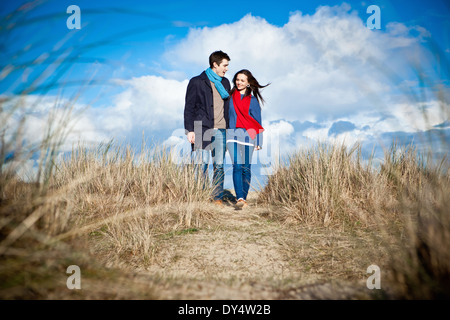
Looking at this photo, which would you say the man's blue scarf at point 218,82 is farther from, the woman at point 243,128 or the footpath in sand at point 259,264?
Answer: the footpath in sand at point 259,264

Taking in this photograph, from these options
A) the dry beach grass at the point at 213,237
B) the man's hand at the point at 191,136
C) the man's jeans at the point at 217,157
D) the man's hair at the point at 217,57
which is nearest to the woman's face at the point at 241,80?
the man's hair at the point at 217,57

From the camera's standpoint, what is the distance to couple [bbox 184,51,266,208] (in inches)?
181

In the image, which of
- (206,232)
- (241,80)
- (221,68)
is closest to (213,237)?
(206,232)

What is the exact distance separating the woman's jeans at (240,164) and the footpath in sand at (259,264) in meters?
0.99

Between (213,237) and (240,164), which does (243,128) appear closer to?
(240,164)

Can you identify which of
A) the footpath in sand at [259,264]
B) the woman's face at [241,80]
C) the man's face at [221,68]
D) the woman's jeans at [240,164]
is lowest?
the footpath in sand at [259,264]

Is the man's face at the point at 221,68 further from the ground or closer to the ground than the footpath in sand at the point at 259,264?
further from the ground

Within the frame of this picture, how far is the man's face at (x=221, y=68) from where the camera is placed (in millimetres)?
4836

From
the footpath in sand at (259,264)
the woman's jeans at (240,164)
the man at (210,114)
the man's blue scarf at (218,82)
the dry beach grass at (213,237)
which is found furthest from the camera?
the man's blue scarf at (218,82)

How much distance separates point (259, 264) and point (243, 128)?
2.56 m

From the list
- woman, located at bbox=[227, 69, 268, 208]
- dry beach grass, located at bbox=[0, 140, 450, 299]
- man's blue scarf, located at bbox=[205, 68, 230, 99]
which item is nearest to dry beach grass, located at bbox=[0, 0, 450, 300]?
dry beach grass, located at bbox=[0, 140, 450, 299]

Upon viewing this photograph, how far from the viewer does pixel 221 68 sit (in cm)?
485
